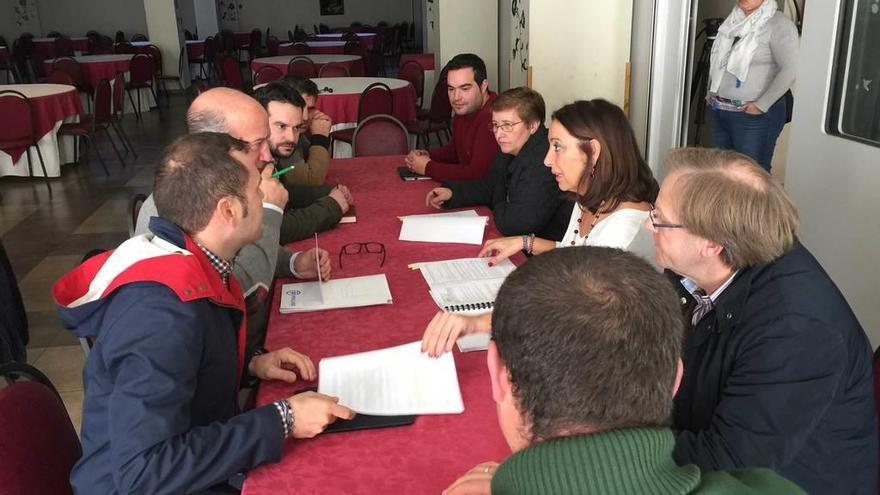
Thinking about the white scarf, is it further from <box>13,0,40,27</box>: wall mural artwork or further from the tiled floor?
<box>13,0,40,27</box>: wall mural artwork

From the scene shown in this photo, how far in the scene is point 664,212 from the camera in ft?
4.52

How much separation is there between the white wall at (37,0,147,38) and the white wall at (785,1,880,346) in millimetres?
16246

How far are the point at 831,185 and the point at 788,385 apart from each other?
1745 mm

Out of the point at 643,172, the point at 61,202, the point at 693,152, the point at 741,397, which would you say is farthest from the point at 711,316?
the point at 61,202

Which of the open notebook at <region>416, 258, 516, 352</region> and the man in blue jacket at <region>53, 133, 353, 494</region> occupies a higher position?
the man in blue jacket at <region>53, 133, 353, 494</region>

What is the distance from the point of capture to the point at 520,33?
5.19m

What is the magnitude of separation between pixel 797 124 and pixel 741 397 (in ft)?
6.40

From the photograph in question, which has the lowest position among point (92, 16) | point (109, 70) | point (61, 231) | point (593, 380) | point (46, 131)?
point (61, 231)

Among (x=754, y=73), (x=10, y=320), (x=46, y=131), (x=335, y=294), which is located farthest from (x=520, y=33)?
(x=46, y=131)

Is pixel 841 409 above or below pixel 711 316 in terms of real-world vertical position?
below

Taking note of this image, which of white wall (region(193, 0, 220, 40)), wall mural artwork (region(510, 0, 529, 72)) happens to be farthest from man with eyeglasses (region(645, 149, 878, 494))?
white wall (region(193, 0, 220, 40))

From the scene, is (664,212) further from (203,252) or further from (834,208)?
(834,208)

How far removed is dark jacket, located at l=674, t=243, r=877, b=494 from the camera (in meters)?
1.19

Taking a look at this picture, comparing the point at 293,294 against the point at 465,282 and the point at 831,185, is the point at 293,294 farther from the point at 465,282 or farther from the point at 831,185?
the point at 831,185
